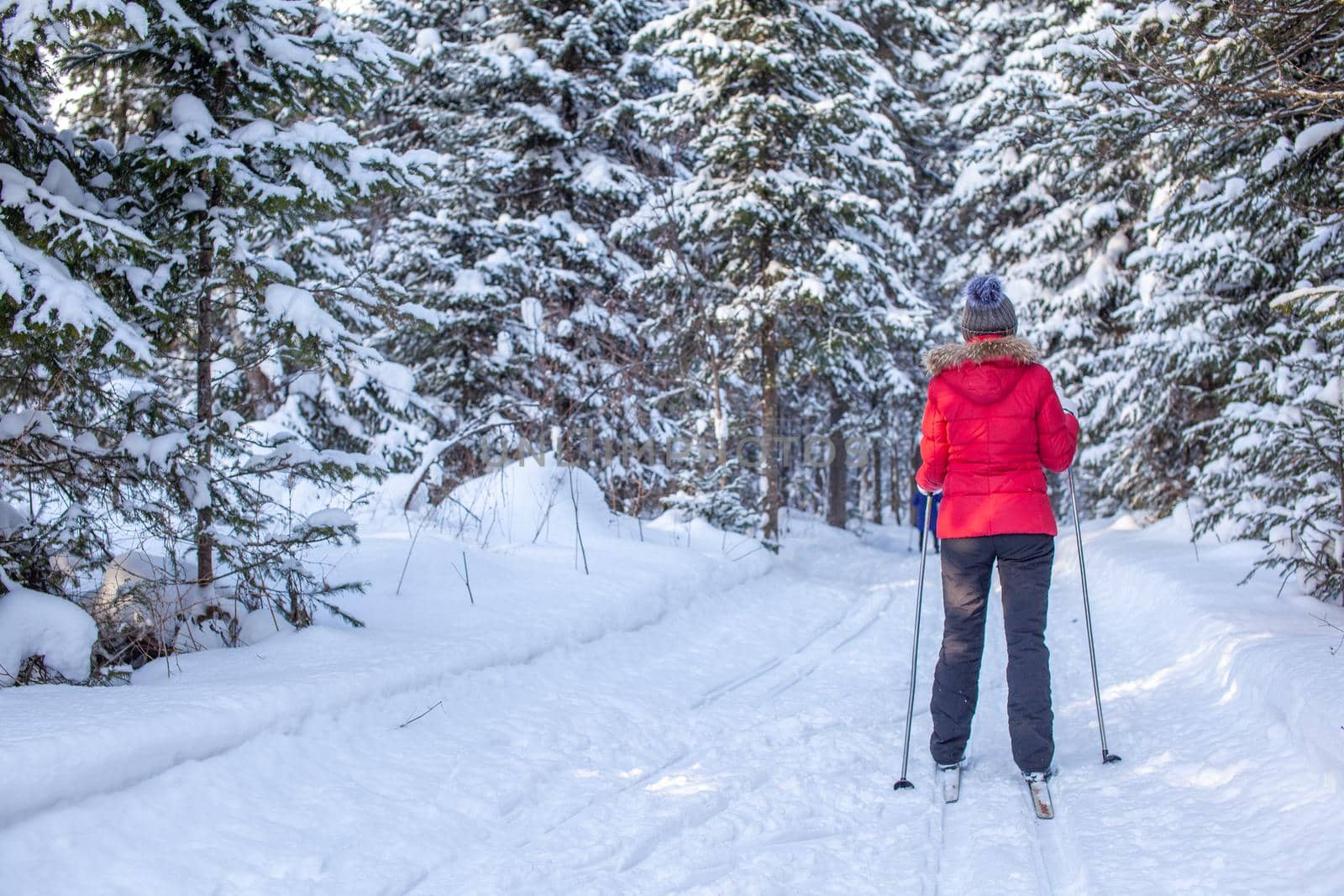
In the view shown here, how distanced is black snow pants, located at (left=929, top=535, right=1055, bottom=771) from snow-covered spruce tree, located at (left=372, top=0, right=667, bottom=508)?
9.08 m

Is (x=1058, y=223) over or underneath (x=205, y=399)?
over

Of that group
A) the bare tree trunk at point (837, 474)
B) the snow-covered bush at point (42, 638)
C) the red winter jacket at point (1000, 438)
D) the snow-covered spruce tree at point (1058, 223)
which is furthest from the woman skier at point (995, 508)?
the bare tree trunk at point (837, 474)

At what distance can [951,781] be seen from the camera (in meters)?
3.72

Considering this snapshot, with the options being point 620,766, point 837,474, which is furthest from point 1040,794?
point 837,474

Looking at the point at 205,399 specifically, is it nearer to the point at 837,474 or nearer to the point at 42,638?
the point at 42,638

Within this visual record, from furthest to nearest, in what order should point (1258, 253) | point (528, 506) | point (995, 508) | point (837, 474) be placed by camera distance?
point (837, 474)
point (1258, 253)
point (528, 506)
point (995, 508)

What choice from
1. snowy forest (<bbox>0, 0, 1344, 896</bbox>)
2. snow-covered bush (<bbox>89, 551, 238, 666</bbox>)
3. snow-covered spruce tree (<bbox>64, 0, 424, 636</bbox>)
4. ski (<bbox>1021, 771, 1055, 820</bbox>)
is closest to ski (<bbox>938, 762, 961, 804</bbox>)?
snowy forest (<bbox>0, 0, 1344, 896</bbox>)

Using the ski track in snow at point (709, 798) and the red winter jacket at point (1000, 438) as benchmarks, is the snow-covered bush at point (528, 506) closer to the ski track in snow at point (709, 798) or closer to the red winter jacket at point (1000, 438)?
the ski track in snow at point (709, 798)

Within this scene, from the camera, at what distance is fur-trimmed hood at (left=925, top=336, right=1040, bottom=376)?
12.8 ft

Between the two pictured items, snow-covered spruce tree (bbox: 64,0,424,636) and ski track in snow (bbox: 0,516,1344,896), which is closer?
ski track in snow (bbox: 0,516,1344,896)

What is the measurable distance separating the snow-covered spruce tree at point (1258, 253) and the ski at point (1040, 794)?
3435 millimetres

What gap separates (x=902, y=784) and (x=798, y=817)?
1.91 feet

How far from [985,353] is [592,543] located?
194 inches

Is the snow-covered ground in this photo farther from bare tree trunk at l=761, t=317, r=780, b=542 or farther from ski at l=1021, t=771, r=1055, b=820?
bare tree trunk at l=761, t=317, r=780, b=542
